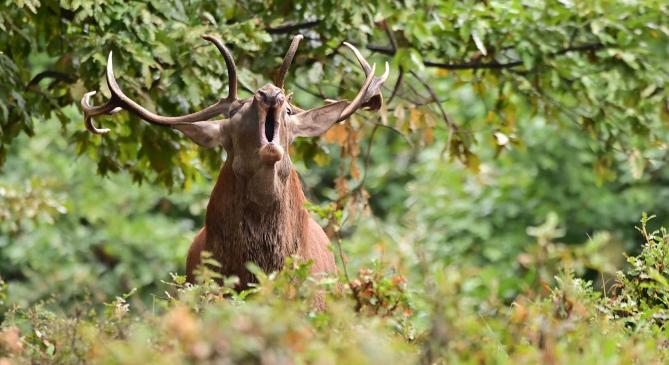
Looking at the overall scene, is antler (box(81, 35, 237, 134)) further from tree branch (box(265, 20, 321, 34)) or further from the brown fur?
tree branch (box(265, 20, 321, 34))

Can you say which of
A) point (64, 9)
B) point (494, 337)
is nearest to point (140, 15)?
point (64, 9)

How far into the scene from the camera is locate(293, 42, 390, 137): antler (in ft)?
24.3

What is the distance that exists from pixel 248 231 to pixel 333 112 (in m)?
0.98

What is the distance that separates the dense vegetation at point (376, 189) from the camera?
4.04 metres

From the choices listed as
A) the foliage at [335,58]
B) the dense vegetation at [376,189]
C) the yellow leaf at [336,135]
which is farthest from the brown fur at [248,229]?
the yellow leaf at [336,135]

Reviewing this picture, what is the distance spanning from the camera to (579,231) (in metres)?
17.1

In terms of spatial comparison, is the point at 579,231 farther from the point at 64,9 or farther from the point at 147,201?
the point at 64,9

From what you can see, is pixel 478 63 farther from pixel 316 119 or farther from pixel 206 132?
pixel 206 132

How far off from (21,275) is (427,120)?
9254 mm

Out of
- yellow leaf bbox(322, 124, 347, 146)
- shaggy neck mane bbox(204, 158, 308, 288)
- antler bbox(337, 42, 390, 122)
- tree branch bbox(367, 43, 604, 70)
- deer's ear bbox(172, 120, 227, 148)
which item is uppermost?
deer's ear bbox(172, 120, 227, 148)

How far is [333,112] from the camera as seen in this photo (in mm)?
7590

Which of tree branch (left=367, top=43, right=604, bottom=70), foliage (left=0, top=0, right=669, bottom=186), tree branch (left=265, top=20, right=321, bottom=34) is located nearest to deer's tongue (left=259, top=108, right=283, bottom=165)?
foliage (left=0, top=0, right=669, bottom=186)

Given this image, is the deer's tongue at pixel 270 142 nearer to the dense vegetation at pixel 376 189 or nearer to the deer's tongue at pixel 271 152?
the deer's tongue at pixel 271 152

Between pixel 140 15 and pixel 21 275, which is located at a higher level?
pixel 140 15
